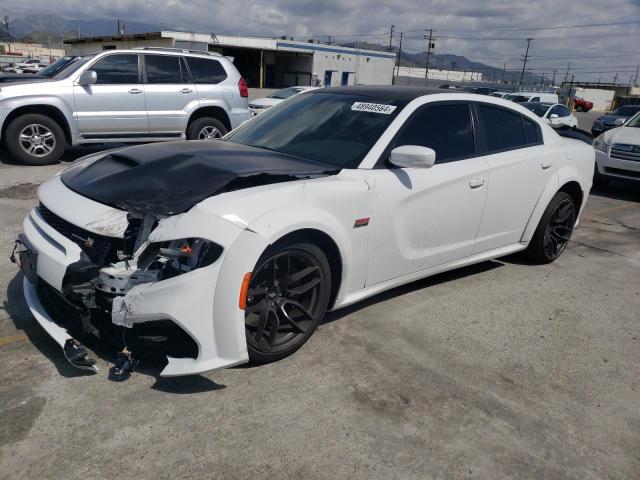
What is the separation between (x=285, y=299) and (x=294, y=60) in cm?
4889

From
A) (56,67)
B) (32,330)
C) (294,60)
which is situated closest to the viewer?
(32,330)

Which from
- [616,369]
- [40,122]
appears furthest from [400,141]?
[40,122]

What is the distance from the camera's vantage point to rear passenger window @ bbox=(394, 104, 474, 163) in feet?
12.5

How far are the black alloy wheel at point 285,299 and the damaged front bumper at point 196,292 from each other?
18cm

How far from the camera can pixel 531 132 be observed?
191 inches

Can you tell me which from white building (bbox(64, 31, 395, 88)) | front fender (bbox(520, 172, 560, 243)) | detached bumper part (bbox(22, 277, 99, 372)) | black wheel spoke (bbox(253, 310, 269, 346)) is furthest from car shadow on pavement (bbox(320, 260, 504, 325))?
white building (bbox(64, 31, 395, 88))

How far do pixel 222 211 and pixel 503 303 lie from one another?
103 inches

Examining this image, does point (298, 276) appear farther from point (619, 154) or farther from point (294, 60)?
point (294, 60)

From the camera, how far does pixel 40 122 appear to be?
8.34 metres

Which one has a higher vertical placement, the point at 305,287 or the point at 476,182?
the point at 476,182

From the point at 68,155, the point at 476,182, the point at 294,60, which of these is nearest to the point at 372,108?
the point at 476,182

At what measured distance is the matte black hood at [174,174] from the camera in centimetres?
285

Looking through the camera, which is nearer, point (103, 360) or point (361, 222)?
point (103, 360)

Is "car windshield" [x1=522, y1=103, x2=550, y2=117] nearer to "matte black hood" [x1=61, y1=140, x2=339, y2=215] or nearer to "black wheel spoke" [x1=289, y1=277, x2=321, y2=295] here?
"matte black hood" [x1=61, y1=140, x2=339, y2=215]
